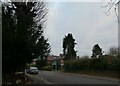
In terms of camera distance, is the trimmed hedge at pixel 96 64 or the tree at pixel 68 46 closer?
the trimmed hedge at pixel 96 64

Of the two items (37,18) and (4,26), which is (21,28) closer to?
(4,26)

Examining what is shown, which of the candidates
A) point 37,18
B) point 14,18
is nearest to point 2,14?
point 14,18

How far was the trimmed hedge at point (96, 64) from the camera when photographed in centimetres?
4795

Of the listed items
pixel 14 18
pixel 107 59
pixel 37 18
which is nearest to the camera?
pixel 14 18

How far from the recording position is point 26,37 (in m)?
28.2

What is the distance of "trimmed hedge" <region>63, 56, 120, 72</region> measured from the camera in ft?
157

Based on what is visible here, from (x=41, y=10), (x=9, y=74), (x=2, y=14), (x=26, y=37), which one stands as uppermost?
(x=41, y=10)

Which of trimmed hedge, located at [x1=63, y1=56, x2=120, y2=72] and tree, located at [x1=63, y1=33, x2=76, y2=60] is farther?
tree, located at [x1=63, y1=33, x2=76, y2=60]

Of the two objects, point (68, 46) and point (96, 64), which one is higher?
point (68, 46)

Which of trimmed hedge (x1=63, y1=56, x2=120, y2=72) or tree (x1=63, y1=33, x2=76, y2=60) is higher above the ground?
tree (x1=63, y1=33, x2=76, y2=60)

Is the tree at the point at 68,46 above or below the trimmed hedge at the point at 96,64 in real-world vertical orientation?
above

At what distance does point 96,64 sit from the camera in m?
55.6

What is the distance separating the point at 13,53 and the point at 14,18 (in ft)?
17.4

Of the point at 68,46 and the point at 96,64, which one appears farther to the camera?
the point at 68,46
